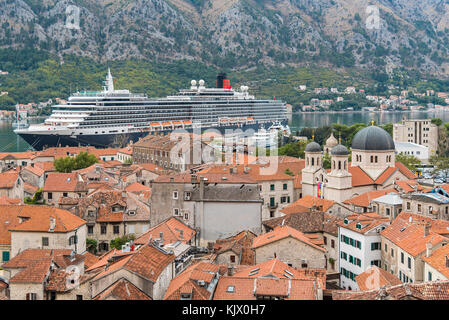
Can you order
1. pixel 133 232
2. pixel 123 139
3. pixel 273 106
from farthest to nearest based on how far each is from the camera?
pixel 273 106
pixel 123 139
pixel 133 232

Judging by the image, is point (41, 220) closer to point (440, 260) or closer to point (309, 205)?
point (309, 205)

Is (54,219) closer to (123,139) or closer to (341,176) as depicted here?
(341,176)

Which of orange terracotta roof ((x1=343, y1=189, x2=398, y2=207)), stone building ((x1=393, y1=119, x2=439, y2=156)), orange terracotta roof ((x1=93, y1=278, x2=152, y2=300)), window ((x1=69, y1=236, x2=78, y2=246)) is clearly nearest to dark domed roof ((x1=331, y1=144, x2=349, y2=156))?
orange terracotta roof ((x1=343, y1=189, x2=398, y2=207))

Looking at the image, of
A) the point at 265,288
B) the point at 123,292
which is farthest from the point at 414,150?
the point at 123,292

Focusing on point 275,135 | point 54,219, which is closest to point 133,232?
point 54,219

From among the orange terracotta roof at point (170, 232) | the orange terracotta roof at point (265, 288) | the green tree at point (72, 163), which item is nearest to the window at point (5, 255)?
the orange terracotta roof at point (170, 232)
